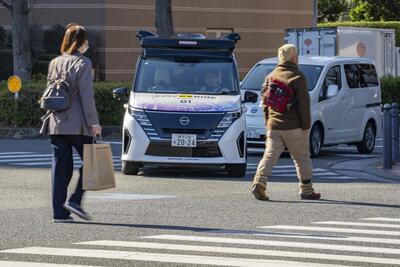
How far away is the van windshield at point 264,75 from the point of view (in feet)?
68.1

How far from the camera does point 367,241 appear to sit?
9789mm

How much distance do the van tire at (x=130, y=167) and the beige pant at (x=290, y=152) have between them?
3403 millimetres

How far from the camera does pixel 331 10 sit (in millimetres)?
65375

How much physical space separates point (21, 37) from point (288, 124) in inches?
694

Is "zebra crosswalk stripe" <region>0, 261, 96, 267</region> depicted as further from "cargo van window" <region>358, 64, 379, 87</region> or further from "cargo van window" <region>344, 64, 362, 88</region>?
"cargo van window" <region>358, 64, 379, 87</region>

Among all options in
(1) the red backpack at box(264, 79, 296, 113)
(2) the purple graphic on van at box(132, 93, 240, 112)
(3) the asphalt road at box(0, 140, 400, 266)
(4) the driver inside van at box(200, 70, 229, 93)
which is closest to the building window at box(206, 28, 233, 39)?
(4) the driver inside van at box(200, 70, 229, 93)

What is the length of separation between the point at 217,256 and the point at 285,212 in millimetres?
3105

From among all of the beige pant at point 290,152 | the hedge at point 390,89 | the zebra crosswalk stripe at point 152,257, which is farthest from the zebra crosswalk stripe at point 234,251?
the hedge at point 390,89

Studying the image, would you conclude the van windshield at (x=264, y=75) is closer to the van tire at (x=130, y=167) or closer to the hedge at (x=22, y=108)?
the van tire at (x=130, y=167)

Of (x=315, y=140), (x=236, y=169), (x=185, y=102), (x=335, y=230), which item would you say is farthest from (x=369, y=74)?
(x=335, y=230)

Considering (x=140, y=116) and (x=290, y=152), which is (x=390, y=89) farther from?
(x=290, y=152)

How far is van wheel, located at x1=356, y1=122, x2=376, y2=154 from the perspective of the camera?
72.9 feet

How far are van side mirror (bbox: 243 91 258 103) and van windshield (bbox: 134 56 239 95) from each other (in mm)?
1771

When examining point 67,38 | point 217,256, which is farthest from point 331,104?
point 217,256
